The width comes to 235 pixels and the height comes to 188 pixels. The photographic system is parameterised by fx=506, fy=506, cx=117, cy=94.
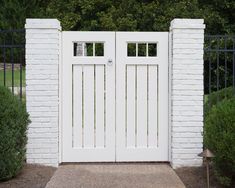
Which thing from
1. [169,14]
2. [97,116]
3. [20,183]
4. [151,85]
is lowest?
[20,183]

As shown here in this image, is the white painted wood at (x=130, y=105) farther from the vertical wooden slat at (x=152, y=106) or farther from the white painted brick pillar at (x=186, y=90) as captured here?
the white painted brick pillar at (x=186, y=90)

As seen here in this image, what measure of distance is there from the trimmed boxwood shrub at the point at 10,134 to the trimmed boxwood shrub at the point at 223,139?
229 centimetres

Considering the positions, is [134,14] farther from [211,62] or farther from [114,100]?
[114,100]

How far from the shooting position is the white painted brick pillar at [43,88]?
22.6 ft

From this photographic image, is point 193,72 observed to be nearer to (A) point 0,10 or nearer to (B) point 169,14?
(B) point 169,14

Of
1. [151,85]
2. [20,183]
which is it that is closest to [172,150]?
[151,85]

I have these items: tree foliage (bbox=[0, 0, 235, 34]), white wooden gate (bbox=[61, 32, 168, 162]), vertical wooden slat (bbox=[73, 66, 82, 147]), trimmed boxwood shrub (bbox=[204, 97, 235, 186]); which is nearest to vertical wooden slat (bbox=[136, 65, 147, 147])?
white wooden gate (bbox=[61, 32, 168, 162])

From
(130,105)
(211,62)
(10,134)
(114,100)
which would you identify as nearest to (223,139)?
(130,105)

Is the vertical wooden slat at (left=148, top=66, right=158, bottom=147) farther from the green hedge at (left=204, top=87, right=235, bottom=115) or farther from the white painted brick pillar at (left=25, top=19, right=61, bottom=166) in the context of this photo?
the white painted brick pillar at (left=25, top=19, right=61, bottom=166)

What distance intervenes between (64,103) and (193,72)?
1841 mm

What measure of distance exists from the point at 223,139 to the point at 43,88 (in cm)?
261

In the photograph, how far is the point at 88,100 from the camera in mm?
7090

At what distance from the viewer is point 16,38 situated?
20.2 meters

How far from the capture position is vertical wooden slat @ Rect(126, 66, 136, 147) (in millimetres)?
7094
